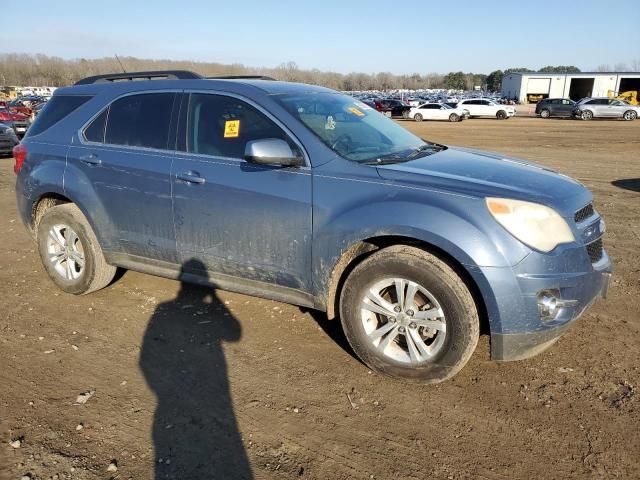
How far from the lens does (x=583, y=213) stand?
10.5 ft

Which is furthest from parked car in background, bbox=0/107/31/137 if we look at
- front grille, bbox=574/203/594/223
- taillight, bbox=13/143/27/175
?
front grille, bbox=574/203/594/223

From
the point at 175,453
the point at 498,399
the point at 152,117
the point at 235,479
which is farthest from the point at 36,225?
the point at 498,399

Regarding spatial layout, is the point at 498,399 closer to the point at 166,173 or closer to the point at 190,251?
the point at 190,251

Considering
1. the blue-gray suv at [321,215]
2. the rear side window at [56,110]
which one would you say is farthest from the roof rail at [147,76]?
the rear side window at [56,110]

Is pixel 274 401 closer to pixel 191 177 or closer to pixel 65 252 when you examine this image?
pixel 191 177

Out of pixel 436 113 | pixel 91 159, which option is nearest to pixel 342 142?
pixel 91 159

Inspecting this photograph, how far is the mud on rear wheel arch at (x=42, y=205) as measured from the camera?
470cm

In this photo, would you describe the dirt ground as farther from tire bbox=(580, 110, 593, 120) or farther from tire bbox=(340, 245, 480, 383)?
tire bbox=(580, 110, 593, 120)

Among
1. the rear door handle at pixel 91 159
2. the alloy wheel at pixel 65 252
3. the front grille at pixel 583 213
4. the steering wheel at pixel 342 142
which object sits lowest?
the alloy wheel at pixel 65 252

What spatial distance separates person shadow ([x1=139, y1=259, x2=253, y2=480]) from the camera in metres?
2.55

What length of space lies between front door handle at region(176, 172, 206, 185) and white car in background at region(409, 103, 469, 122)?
3692 centimetres

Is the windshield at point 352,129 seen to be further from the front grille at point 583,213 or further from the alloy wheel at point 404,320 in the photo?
the front grille at point 583,213

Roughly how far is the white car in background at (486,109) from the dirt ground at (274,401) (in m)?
39.5

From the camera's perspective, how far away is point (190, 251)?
12.7 ft
